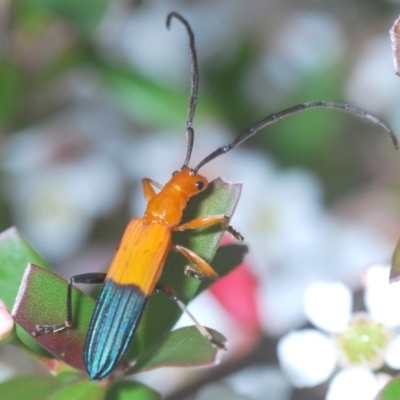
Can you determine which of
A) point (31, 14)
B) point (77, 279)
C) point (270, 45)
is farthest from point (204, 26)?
point (77, 279)

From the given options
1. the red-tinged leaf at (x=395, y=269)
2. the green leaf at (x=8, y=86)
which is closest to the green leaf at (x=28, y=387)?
the red-tinged leaf at (x=395, y=269)

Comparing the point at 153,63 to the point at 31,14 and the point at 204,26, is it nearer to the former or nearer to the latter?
the point at 204,26

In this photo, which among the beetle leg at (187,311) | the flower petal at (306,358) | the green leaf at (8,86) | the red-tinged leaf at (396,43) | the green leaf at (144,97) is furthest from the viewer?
the green leaf at (144,97)

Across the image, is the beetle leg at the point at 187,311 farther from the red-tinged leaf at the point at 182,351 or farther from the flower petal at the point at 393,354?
the flower petal at the point at 393,354

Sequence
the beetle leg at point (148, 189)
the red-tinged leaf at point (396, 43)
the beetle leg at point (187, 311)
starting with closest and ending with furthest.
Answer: the red-tinged leaf at point (396, 43) < the beetle leg at point (187, 311) < the beetle leg at point (148, 189)

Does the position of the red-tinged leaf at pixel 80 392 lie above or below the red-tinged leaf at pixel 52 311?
below

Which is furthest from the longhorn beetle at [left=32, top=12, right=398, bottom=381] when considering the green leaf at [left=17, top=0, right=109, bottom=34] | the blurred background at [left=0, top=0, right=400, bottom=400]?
the green leaf at [left=17, top=0, right=109, bottom=34]
